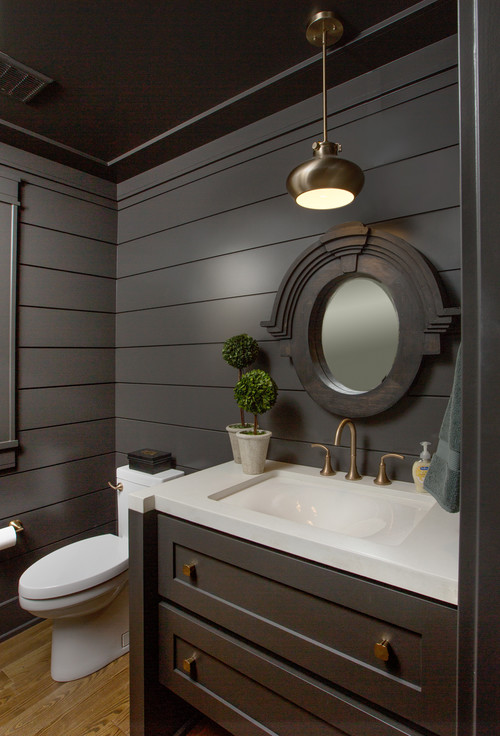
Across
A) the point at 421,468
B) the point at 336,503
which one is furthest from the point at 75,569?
the point at 421,468

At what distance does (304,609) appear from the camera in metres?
1.04

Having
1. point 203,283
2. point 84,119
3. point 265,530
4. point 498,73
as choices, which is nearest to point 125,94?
point 84,119

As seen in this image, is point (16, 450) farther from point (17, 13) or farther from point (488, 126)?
point (488, 126)

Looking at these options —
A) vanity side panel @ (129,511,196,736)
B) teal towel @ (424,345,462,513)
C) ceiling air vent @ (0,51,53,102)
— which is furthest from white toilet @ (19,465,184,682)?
ceiling air vent @ (0,51,53,102)

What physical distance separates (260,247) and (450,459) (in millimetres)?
1365

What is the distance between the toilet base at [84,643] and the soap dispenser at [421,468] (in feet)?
4.76

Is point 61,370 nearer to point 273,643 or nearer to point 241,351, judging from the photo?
point 241,351

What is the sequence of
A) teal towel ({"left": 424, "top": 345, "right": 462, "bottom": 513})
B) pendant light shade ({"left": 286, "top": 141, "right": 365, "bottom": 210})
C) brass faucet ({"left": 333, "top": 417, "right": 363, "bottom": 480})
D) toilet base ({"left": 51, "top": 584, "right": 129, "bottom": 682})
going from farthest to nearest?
1. toilet base ({"left": 51, "top": 584, "right": 129, "bottom": 682})
2. brass faucet ({"left": 333, "top": 417, "right": 363, "bottom": 480})
3. pendant light shade ({"left": 286, "top": 141, "right": 365, "bottom": 210})
4. teal towel ({"left": 424, "top": 345, "right": 462, "bottom": 513})

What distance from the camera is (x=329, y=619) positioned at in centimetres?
100

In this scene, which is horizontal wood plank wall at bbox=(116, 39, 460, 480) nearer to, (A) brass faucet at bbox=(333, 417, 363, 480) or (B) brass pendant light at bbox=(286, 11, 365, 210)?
(A) brass faucet at bbox=(333, 417, 363, 480)

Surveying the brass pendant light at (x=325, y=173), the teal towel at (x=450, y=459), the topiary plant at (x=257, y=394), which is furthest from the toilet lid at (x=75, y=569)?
the brass pendant light at (x=325, y=173)

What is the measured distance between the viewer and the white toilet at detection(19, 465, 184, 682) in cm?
165

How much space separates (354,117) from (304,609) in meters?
1.73

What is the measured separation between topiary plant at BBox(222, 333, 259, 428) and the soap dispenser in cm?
73
